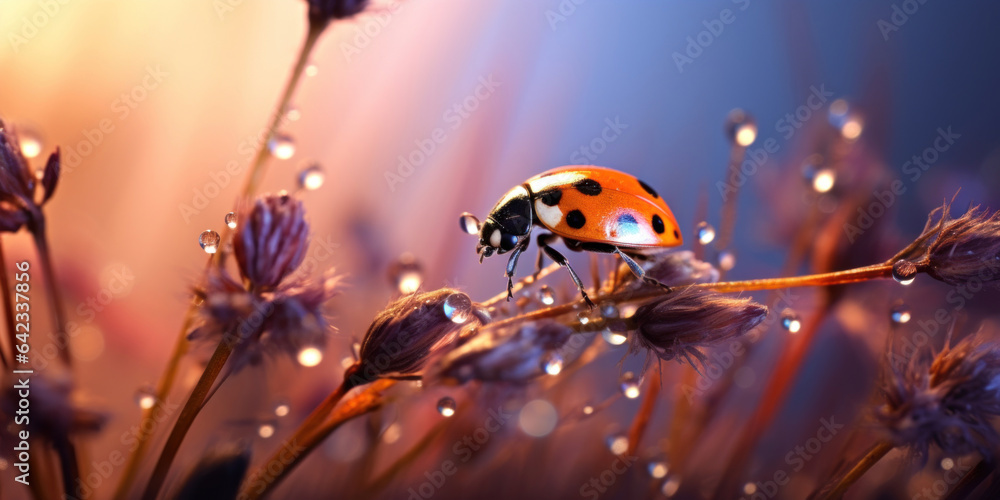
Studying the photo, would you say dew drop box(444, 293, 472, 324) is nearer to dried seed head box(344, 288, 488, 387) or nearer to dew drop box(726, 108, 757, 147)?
dried seed head box(344, 288, 488, 387)

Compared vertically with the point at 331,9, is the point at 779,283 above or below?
below

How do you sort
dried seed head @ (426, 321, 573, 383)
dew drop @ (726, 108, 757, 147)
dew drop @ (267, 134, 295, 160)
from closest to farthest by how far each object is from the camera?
dried seed head @ (426, 321, 573, 383) → dew drop @ (267, 134, 295, 160) → dew drop @ (726, 108, 757, 147)

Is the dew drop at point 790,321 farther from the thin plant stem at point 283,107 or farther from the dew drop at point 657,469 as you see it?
the thin plant stem at point 283,107

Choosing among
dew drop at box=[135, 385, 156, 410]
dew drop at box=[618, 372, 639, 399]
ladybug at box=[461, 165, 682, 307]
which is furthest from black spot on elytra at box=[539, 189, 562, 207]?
dew drop at box=[135, 385, 156, 410]

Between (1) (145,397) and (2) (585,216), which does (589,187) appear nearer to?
(2) (585,216)

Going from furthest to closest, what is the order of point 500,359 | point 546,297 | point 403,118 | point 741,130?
point 403,118 → point 741,130 → point 546,297 → point 500,359

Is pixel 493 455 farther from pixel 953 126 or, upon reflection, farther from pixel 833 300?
pixel 953 126

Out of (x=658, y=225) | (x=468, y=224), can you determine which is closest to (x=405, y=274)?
(x=468, y=224)

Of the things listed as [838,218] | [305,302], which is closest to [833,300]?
[838,218]
